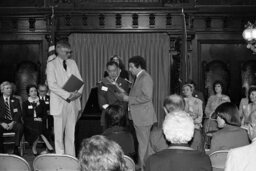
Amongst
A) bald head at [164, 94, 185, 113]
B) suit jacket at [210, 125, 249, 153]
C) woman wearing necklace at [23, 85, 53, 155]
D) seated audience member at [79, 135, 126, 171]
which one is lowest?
woman wearing necklace at [23, 85, 53, 155]

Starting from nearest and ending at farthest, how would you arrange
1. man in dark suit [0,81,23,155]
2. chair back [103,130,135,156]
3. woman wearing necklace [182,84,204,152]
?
chair back [103,130,135,156], man in dark suit [0,81,23,155], woman wearing necklace [182,84,204,152]

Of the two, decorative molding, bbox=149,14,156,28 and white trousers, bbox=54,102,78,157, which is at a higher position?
decorative molding, bbox=149,14,156,28

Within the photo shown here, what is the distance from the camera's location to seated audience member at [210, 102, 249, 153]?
433 cm

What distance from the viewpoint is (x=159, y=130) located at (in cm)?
436

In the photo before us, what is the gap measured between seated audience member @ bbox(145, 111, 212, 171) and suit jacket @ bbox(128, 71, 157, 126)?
3115mm

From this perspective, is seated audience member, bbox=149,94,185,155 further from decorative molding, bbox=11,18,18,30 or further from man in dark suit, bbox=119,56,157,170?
decorative molding, bbox=11,18,18,30

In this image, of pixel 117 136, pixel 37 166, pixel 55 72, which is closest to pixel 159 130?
→ pixel 117 136

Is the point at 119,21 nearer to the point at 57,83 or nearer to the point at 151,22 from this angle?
the point at 151,22

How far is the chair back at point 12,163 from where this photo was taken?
399 centimetres

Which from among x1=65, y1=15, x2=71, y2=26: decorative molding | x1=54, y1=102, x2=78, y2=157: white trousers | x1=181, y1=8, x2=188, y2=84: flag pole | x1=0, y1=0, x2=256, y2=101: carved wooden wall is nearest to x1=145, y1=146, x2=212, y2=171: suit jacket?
x1=54, y1=102, x2=78, y2=157: white trousers

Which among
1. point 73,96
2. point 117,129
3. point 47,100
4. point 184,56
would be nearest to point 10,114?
point 47,100

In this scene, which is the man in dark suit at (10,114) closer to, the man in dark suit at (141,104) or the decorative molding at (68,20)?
the man in dark suit at (141,104)

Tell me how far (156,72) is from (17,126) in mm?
3720

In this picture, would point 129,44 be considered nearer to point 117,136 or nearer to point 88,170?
point 117,136
